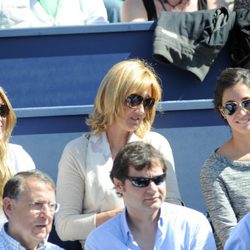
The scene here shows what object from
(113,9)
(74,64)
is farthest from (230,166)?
(113,9)

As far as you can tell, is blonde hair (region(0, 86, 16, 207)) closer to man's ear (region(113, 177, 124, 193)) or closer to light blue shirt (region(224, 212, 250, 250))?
man's ear (region(113, 177, 124, 193))

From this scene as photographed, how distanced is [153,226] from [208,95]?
146 centimetres

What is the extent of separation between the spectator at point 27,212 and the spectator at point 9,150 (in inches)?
24.1

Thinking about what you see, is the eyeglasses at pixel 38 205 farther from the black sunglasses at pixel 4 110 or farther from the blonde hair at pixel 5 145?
the black sunglasses at pixel 4 110

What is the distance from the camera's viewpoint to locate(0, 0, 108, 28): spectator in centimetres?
563

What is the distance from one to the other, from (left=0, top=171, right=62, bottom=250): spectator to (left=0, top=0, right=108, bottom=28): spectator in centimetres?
198

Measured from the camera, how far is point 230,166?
14.4 feet

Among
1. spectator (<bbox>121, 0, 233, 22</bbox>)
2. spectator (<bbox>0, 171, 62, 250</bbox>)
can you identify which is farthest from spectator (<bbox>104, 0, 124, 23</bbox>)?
spectator (<bbox>0, 171, 62, 250</bbox>)

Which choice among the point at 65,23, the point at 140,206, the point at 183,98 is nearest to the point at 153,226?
the point at 140,206

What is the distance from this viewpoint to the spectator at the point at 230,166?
428cm

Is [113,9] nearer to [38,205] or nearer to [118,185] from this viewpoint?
[118,185]

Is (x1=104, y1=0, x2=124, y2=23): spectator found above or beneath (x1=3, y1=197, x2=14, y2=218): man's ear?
above

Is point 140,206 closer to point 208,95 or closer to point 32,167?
point 32,167

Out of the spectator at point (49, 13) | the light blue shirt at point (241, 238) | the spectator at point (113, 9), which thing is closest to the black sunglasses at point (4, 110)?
the spectator at point (49, 13)
